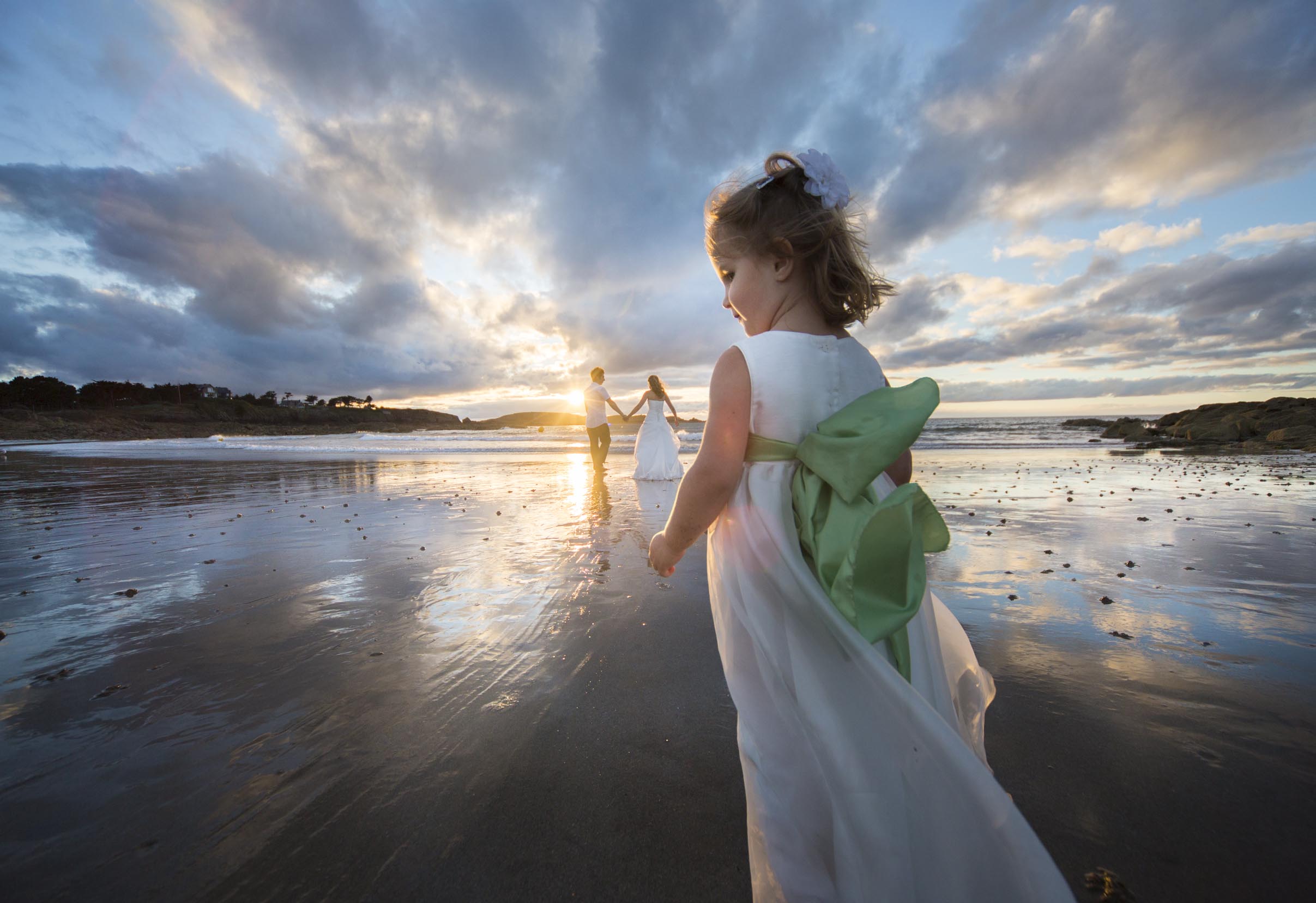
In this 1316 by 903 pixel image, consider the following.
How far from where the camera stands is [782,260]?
155 centimetres

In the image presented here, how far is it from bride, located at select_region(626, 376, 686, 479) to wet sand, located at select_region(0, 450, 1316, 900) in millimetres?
6499

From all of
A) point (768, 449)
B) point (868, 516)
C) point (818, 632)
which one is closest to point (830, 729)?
point (818, 632)

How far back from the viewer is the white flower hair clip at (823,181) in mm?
1501

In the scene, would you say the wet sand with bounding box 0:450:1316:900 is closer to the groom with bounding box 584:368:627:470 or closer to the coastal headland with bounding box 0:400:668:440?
the groom with bounding box 584:368:627:470

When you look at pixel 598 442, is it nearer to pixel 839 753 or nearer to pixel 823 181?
pixel 823 181

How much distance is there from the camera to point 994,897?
1078 mm

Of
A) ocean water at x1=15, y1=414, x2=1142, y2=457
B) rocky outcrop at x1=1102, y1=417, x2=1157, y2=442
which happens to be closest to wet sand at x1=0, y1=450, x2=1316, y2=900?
ocean water at x1=15, y1=414, x2=1142, y2=457

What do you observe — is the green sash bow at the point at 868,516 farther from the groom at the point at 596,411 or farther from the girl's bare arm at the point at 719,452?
the groom at the point at 596,411

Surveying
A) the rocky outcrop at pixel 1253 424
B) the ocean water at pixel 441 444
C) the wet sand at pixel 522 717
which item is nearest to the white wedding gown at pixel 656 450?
the wet sand at pixel 522 717

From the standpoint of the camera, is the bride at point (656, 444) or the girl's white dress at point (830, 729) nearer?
the girl's white dress at point (830, 729)

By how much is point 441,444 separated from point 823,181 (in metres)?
26.9

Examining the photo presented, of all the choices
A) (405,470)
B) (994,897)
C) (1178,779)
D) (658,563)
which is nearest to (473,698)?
(658,563)

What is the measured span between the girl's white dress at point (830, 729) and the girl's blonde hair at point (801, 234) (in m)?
0.16

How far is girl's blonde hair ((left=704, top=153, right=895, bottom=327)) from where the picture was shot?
1.50 m
